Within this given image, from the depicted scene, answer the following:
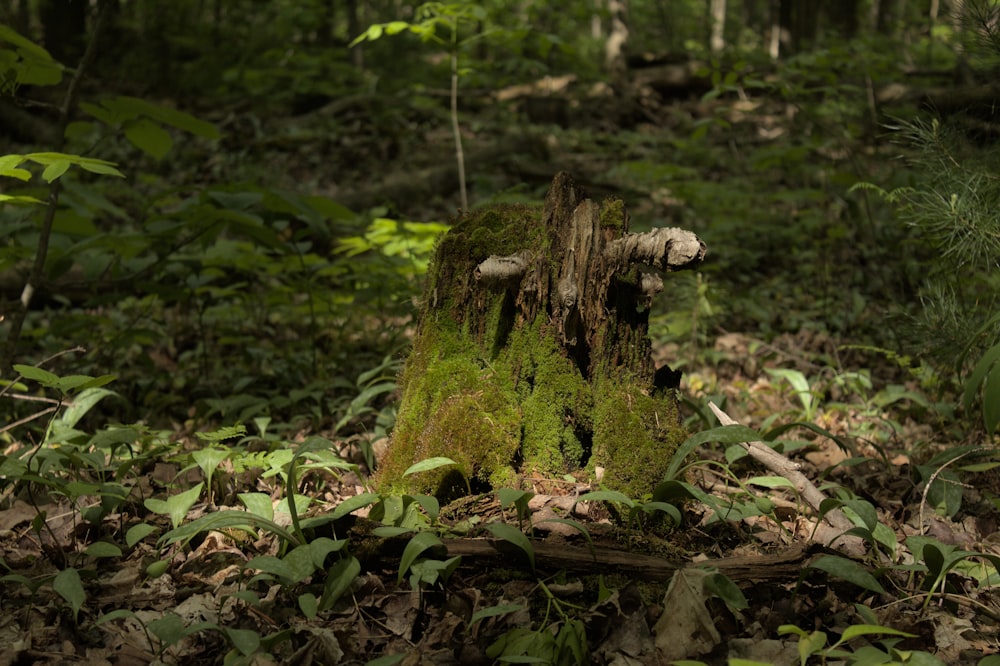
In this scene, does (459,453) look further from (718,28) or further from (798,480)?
(718,28)

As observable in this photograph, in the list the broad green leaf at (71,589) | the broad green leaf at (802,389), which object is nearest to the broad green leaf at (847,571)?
the broad green leaf at (802,389)

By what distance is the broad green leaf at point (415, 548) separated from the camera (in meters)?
2.03

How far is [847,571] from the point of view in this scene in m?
2.04

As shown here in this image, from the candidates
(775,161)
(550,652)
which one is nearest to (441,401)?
(550,652)

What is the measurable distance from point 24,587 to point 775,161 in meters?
5.87

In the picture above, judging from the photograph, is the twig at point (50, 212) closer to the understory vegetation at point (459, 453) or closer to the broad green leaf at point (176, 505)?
the understory vegetation at point (459, 453)

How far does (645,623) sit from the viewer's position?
1960 millimetres

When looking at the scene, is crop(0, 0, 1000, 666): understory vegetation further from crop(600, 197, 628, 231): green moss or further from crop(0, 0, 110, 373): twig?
crop(600, 197, 628, 231): green moss

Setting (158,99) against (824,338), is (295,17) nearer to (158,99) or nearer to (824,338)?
(158,99)

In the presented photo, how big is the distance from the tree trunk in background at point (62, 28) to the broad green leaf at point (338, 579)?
504 inches

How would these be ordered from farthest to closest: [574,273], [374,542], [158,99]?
1. [158,99]
2. [574,273]
3. [374,542]

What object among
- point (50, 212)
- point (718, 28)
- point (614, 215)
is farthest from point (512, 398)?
point (718, 28)

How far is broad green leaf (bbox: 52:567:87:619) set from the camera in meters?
2.06

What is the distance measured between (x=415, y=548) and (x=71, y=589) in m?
1.01
